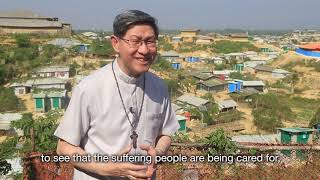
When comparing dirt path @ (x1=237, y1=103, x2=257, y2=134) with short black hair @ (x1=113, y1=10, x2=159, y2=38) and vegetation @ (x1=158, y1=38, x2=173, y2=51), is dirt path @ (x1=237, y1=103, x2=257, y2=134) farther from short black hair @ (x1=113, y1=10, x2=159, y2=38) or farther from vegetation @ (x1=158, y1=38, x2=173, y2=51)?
vegetation @ (x1=158, y1=38, x2=173, y2=51)

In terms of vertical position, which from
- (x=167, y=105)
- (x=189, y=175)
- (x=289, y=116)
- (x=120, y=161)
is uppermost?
(x=167, y=105)

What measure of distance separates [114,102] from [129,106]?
2.7 inches

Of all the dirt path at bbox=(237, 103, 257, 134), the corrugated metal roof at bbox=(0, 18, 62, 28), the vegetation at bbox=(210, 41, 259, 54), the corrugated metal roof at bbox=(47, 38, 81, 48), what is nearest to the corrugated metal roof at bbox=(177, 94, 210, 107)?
the dirt path at bbox=(237, 103, 257, 134)

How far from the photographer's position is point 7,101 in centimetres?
1900

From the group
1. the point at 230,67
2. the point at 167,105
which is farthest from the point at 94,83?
the point at 230,67

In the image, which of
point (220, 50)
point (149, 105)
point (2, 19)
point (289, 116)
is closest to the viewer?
point (149, 105)

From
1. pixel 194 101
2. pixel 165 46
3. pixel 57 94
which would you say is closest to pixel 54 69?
pixel 57 94

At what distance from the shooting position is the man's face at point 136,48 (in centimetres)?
152

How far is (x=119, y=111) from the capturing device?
1588 mm

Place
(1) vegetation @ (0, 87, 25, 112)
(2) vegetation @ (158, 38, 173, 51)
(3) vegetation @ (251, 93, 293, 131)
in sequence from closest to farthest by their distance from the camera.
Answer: (3) vegetation @ (251, 93, 293, 131) → (1) vegetation @ (0, 87, 25, 112) → (2) vegetation @ (158, 38, 173, 51)

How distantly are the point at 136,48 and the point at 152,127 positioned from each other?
14.5 inches

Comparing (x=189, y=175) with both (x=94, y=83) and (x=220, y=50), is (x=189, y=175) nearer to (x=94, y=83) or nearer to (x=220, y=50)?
(x=94, y=83)

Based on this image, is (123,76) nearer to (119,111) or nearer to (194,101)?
(119,111)

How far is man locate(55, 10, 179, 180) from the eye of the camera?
1513mm
